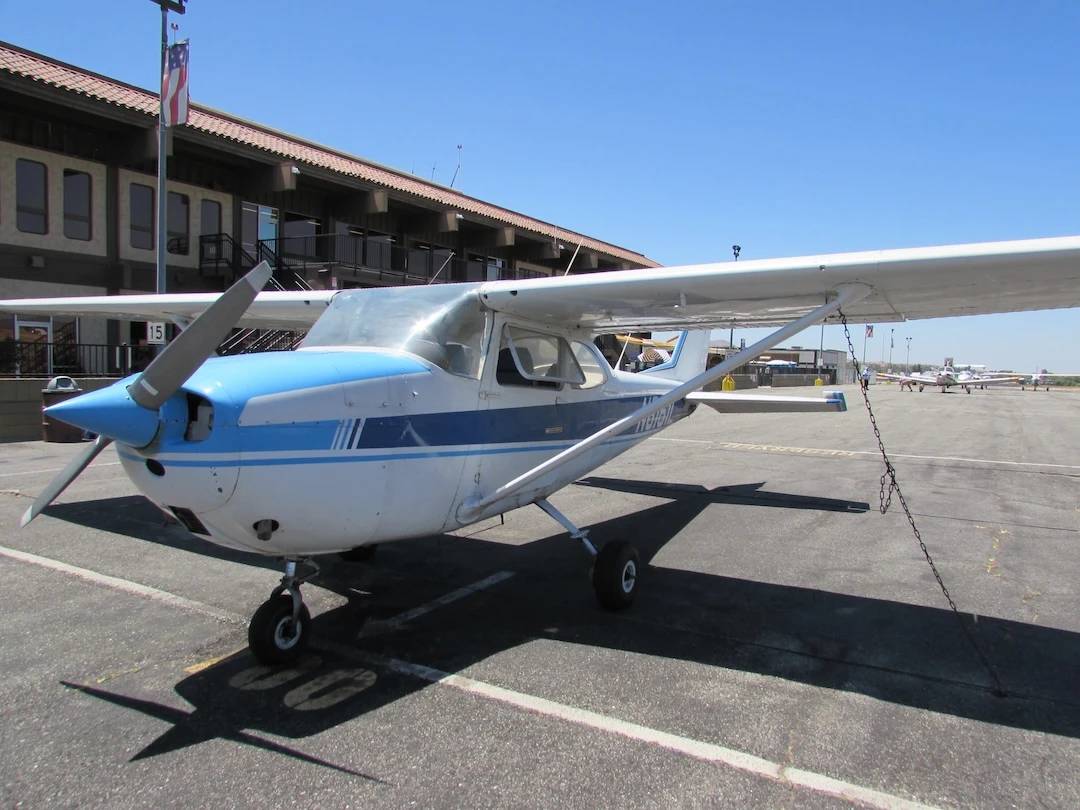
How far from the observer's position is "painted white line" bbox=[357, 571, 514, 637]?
448cm

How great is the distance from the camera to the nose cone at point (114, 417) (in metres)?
3.06

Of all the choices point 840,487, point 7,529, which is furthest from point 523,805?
point 840,487

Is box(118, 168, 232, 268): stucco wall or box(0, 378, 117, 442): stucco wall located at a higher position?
box(118, 168, 232, 268): stucco wall

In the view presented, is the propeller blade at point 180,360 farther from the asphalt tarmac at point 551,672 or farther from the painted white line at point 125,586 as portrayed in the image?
the painted white line at point 125,586

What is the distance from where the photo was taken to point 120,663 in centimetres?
386

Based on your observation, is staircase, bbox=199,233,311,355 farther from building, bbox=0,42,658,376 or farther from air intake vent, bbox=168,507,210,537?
air intake vent, bbox=168,507,210,537

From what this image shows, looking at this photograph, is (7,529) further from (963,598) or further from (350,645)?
(963,598)

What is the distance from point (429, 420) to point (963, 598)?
416cm

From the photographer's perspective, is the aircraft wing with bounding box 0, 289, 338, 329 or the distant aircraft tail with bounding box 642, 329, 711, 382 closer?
the aircraft wing with bounding box 0, 289, 338, 329

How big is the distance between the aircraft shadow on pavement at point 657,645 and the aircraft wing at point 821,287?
6.88ft

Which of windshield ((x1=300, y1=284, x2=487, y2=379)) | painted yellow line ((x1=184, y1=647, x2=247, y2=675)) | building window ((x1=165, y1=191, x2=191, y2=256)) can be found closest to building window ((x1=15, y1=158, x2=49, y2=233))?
building window ((x1=165, y1=191, x2=191, y2=256))

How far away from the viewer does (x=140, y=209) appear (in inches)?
704

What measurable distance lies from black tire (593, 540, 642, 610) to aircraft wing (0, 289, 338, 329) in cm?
292

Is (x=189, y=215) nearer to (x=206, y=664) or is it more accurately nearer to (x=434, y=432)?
(x=434, y=432)
